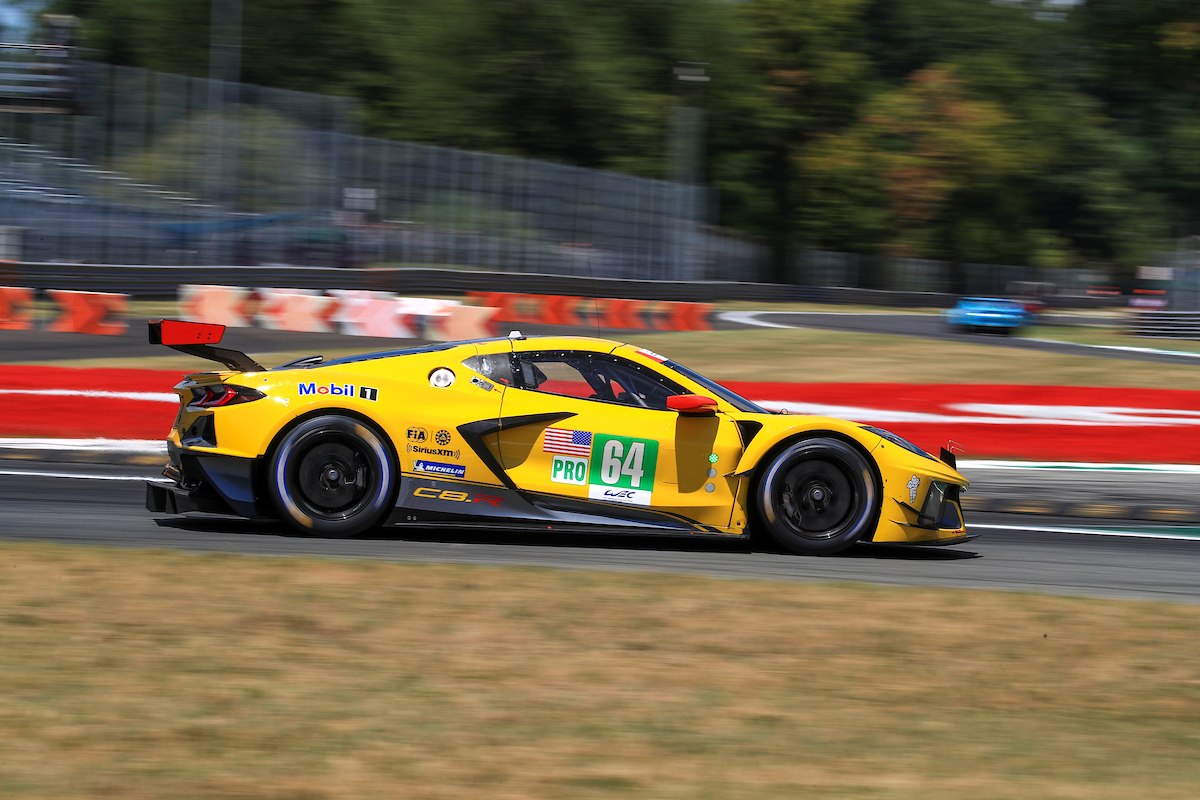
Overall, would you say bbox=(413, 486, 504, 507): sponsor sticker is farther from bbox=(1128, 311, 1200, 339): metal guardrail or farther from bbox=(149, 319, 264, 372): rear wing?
bbox=(1128, 311, 1200, 339): metal guardrail

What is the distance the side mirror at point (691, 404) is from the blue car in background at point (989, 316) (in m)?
25.5

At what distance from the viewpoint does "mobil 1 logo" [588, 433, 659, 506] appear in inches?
269

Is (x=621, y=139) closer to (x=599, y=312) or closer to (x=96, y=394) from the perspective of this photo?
(x=599, y=312)

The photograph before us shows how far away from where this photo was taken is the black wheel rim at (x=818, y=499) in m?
6.91

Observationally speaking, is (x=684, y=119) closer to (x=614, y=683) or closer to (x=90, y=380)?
(x=90, y=380)

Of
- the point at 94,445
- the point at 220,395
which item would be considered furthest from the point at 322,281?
the point at 220,395

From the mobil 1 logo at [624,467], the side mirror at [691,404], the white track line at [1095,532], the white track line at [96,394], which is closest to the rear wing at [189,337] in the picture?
the mobil 1 logo at [624,467]

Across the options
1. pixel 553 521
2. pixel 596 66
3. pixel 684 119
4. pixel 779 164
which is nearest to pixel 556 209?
pixel 684 119

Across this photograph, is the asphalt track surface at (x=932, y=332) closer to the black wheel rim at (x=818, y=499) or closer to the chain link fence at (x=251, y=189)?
the chain link fence at (x=251, y=189)

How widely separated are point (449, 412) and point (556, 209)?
72.0ft

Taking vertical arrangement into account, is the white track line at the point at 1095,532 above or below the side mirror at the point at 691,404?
below

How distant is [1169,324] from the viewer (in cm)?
2911

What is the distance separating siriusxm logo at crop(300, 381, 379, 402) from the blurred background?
56.2 feet

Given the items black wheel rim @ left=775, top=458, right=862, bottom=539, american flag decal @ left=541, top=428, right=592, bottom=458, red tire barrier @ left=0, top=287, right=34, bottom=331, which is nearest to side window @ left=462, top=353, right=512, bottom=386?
american flag decal @ left=541, top=428, right=592, bottom=458
